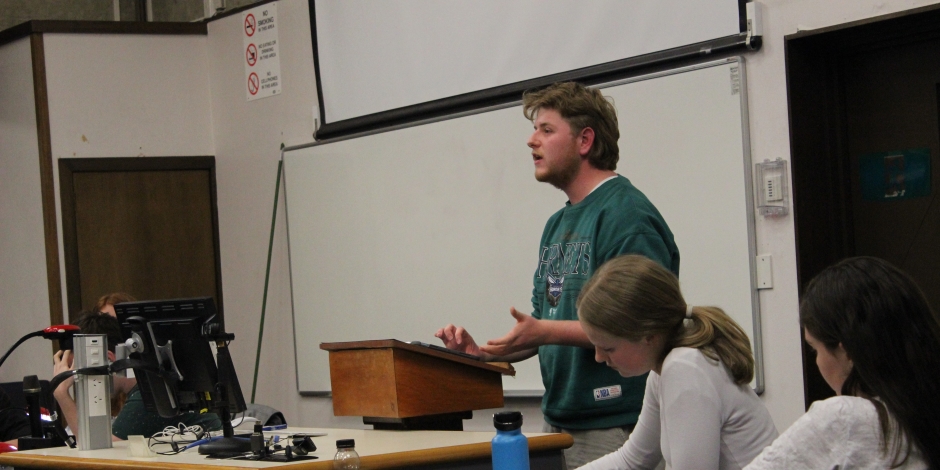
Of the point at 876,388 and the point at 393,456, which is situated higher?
the point at 876,388

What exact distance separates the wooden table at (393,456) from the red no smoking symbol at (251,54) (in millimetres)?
3214

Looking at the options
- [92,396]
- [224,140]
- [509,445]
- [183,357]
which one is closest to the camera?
[509,445]

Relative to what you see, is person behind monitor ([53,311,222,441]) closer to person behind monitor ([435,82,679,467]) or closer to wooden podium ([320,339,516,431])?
wooden podium ([320,339,516,431])

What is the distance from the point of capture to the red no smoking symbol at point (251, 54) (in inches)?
221

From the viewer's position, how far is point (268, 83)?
18.2ft

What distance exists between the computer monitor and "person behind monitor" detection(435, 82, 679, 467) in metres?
0.59

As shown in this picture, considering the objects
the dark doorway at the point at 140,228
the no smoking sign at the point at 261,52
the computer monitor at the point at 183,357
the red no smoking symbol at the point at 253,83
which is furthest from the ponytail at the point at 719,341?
the dark doorway at the point at 140,228

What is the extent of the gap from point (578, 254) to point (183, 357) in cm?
112

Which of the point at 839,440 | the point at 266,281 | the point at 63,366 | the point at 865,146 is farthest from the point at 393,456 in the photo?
the point at 266,281

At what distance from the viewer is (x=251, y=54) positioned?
5637 millimetres

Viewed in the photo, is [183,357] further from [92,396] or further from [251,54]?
[251,54]

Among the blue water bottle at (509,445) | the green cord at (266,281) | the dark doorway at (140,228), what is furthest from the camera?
the dark doorway at (140,228)

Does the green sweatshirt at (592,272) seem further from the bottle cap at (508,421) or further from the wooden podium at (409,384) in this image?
the bottle cap at (508,421)

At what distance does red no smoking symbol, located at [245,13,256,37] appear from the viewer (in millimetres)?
5621
